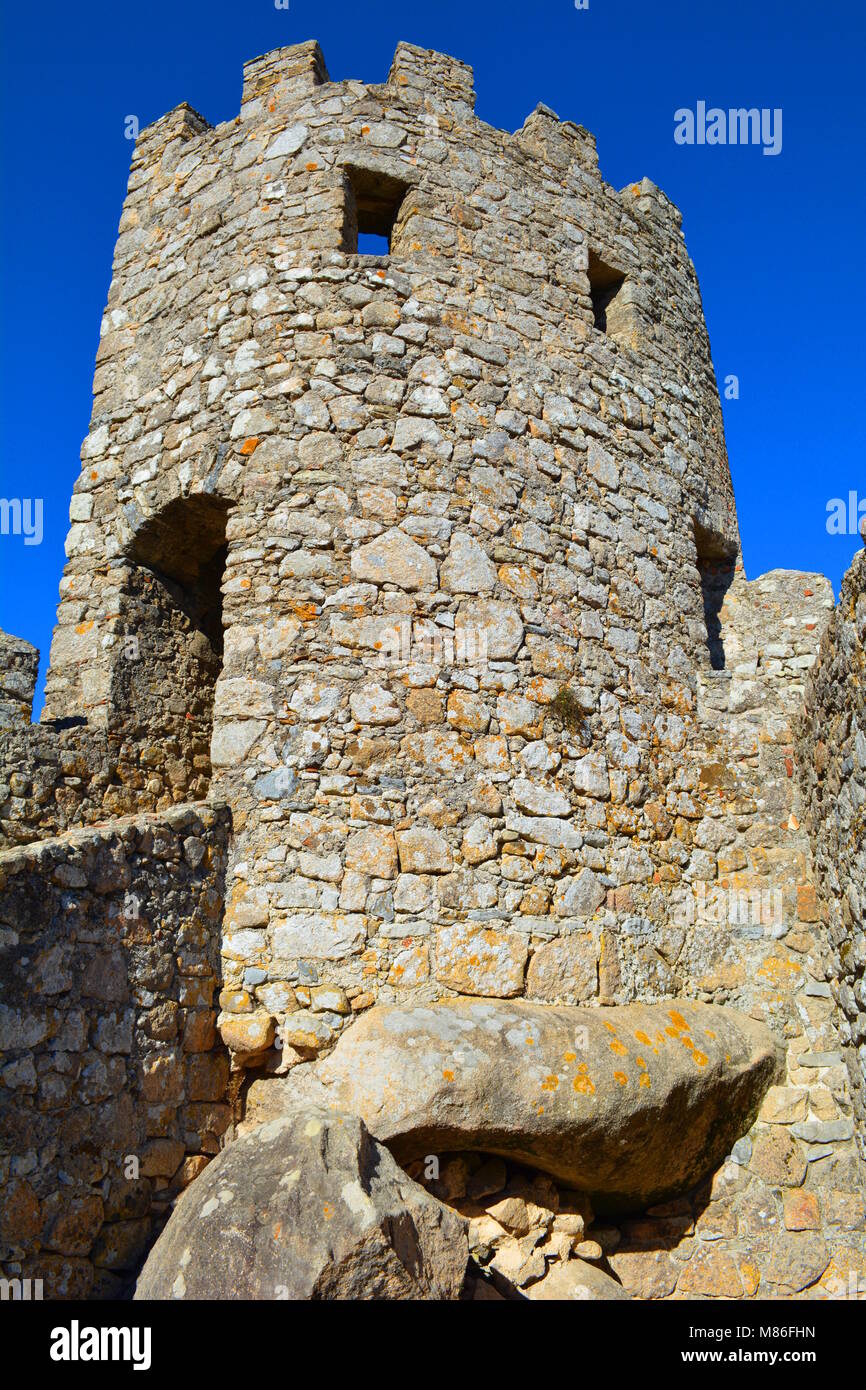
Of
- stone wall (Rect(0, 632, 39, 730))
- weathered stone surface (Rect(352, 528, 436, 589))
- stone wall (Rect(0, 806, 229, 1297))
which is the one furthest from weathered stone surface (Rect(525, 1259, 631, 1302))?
stone wall (Rect(0, 632, 39, 730))

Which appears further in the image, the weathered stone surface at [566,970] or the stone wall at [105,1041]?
the weathered stone surface at [566,970]

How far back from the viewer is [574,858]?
4965 mm

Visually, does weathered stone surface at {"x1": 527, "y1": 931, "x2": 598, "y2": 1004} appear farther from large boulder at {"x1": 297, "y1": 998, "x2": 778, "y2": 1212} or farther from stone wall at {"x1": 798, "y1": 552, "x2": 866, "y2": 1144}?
stone wall at {"x1": 798, "y1": 552, "x2": 866, "y2": 1144}

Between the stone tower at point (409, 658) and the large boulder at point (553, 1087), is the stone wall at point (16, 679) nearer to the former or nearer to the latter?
the stone tower at point (409, 658)

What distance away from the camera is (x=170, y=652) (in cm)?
556

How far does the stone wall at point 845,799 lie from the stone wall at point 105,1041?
295 centimetres

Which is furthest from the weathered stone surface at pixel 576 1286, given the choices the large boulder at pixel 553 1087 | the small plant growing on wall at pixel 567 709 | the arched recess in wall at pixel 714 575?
the arched recess in wall at pixel 714 575

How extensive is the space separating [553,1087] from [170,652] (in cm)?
303

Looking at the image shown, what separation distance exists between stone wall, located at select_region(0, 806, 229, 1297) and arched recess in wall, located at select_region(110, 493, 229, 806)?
2.89 ft

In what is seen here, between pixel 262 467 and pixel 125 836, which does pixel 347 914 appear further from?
pixel 262 467

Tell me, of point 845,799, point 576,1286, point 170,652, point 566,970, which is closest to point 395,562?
point 170,652

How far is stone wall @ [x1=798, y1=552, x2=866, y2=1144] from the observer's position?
4594 millimetres

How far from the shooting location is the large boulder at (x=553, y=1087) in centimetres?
401
